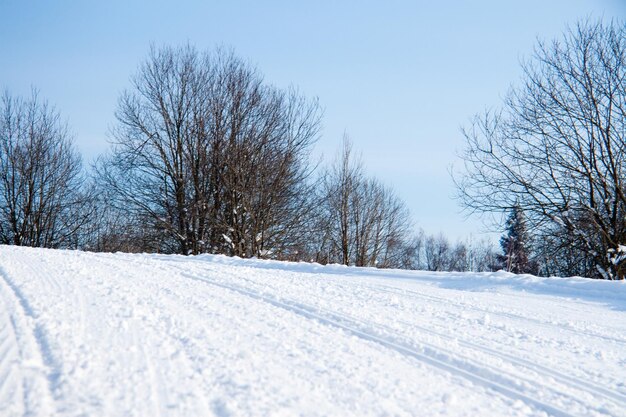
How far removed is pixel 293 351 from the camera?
11.6 ft

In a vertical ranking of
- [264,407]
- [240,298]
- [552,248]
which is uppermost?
[552,248]

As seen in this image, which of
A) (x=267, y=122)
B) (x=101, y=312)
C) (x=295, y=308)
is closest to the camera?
(x=101, y=312)

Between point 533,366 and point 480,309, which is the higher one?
point 480,309

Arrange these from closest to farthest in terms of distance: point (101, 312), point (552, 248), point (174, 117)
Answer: point (101, 312) < point (552, 248) < point (174, 117)

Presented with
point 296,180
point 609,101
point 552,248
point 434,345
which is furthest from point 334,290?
point 296,180

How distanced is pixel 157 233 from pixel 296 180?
23.2ft

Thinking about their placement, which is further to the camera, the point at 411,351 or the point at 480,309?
the point at 480,309

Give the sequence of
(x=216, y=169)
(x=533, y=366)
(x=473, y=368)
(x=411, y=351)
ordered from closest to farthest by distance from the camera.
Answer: (x=473, y=368)
(x=533, y=366)
(x=411, y=351)
(x=216, y=169)

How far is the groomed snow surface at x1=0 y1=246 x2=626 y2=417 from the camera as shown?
261cm

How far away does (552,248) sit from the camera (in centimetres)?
1382

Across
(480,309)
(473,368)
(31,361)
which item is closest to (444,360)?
(473,368)

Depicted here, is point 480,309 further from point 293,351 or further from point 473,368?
point 293,351

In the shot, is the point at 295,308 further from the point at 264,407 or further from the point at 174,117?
the point at 174,117

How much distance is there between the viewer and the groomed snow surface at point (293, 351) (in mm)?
2607
